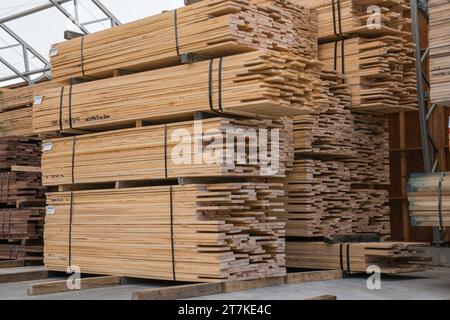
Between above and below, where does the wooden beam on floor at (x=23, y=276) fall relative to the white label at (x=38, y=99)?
below

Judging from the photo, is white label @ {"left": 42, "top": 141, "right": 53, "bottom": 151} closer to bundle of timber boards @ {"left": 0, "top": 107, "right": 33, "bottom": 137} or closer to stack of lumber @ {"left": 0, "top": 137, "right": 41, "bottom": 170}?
stack of lumber @ {"left": 0, "top": 137, "right": 41, "bottom": 170}

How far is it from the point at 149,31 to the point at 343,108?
11.2ft

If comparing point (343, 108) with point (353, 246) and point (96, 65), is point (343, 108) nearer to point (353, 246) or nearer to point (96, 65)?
point (353, 246)

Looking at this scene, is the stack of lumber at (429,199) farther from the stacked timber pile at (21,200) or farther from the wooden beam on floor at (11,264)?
the wooden beam on floor at (11,264)

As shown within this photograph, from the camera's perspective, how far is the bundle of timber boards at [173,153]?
8.31 meters

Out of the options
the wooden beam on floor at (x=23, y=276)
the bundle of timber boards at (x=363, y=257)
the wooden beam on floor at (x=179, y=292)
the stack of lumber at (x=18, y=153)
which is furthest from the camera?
the stack of lumber at (x=18, y=153)

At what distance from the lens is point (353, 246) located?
987 cm

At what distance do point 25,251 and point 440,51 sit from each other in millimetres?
7600

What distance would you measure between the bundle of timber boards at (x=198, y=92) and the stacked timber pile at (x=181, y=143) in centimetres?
2

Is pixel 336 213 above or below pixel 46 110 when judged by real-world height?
below

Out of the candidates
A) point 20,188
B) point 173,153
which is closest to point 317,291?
point 173,153

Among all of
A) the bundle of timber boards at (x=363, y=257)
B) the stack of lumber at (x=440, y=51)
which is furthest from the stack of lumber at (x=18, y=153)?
the stack of lumber at (x=440, y=51)

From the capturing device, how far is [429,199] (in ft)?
28.2
